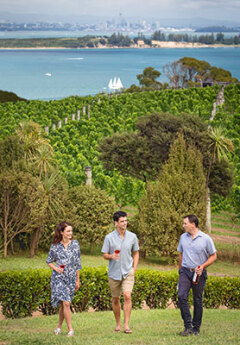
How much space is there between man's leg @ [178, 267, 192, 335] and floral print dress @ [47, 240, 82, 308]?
1.50 m

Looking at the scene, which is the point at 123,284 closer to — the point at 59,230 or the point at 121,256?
the point at 121,256

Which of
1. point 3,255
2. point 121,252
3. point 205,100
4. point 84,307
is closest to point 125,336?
point 121,252

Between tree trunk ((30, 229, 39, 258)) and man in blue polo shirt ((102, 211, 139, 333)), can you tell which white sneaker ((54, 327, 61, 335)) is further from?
tree trunk ((30, 229, 39, 258))

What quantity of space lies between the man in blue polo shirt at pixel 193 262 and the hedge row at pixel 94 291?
4378 millimetres

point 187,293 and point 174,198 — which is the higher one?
point 187,293

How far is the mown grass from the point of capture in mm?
8070

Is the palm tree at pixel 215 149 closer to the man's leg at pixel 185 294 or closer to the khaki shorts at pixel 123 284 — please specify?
the khaki shorts at pixel 123 284

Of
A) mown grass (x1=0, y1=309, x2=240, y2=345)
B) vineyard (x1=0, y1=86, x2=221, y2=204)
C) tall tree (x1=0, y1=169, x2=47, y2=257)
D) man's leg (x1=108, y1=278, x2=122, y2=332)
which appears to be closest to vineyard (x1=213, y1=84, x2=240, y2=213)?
vineyard (x1=0, y1=86, x2=221, y2=204)

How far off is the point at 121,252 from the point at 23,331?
208 cm

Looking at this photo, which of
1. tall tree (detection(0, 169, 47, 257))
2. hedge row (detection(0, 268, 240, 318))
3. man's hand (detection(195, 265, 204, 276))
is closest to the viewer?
man's hand (detection(195, 265, 204, 276))

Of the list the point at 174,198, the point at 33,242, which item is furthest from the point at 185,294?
the point at 33,242

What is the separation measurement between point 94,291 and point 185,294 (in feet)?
15.0

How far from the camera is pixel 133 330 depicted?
30.0 feet

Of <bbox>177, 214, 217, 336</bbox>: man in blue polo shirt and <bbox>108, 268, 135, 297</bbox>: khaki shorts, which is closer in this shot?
<bbox>177, 214, 217, 336</bbox>: man in blue polo shirt
